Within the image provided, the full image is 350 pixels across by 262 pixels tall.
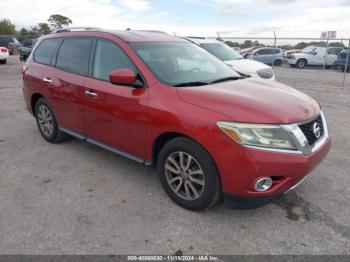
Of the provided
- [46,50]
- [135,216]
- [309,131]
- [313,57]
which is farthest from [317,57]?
[135,216]

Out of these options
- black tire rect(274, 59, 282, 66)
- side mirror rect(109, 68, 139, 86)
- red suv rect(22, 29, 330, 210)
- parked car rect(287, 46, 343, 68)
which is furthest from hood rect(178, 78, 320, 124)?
black tire rect(274, 59, 282, 66)

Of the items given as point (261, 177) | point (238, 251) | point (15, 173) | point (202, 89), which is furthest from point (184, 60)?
point (15, 173)

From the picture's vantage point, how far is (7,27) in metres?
51.5

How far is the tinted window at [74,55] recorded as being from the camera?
4438 millimetres

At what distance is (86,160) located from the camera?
4.77m

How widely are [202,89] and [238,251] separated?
5.20 ft

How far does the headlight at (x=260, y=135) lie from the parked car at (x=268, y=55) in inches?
834

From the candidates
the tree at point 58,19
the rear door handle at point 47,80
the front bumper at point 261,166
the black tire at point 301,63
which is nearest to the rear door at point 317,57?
the black tire at point 301,63

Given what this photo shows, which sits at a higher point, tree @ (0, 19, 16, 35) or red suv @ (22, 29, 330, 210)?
tree @ (0, 19, 16, 35)

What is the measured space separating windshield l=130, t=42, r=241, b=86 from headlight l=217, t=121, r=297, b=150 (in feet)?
3.14

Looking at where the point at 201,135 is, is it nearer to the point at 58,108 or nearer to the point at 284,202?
the point at 284,202

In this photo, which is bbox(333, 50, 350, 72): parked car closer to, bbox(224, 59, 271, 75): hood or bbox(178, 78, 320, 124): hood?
bbox(224, 59, 271, 75): hood

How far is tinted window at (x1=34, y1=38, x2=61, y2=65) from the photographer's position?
5191mm

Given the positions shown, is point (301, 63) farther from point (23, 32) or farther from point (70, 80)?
point (23, 32)
